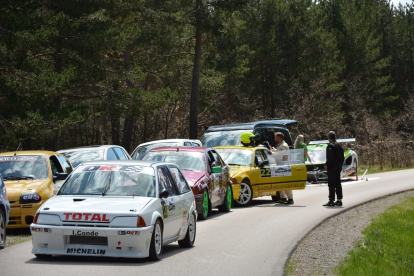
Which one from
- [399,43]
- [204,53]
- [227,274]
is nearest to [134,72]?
[204,53]

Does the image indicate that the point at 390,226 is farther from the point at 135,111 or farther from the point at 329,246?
the point at 135,111

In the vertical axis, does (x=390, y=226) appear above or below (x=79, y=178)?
below

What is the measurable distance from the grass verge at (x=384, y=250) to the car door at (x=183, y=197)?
2.59 meters

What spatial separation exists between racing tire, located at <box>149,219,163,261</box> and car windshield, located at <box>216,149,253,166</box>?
10.4m

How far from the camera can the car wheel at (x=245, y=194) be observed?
66.6 feet

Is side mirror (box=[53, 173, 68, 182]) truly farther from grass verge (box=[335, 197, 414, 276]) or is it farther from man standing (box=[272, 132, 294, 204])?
man standing (box=[272, 132, 294, 204])

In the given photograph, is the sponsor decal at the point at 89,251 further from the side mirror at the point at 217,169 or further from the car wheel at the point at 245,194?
the car wheel at the point at 245,194

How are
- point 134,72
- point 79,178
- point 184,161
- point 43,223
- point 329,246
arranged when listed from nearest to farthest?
point 43,223 → point 79,178 → point 329,246 → point 184,161 → point 134,72

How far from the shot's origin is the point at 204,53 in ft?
152

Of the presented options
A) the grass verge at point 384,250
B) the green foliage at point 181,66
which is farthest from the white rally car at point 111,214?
the green foliage at point 181,66

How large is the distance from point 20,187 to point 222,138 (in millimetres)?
11449

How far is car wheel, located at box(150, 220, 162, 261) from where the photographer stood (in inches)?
401

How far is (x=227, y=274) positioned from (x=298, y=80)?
169ft

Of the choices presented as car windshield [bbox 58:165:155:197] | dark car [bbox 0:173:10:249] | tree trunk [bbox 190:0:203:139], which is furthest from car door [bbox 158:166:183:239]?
tree trunk [bbox 190:0:203:139]
